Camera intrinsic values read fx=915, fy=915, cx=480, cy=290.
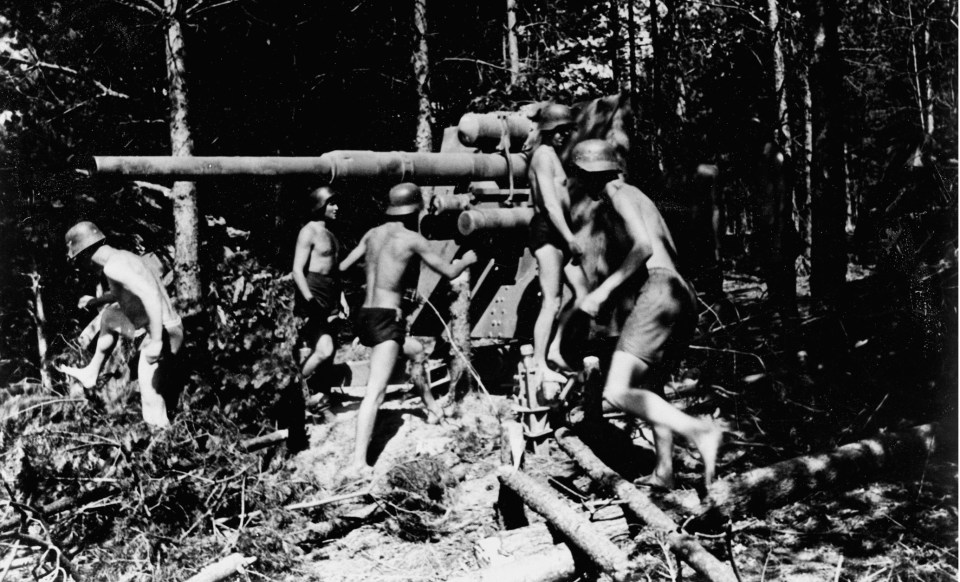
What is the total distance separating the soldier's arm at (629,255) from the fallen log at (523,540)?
46.6 inches

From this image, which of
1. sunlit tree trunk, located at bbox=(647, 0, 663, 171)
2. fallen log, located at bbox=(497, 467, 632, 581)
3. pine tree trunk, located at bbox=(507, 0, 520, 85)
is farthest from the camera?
sunlit tree trunk, located at bbox=(647, 0, 663, 171)

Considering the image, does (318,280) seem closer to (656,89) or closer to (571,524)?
(571,524)

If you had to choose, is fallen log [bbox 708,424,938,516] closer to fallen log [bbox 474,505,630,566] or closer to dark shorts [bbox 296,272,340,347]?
fallen log [bbox 474,505,630,566]

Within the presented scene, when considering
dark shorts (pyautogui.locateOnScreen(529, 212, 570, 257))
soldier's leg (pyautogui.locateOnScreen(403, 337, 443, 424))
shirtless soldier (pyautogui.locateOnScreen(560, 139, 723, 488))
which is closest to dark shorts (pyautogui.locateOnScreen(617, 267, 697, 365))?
shirtless soldier (pyautogui.locateOnScreen(560, 139, 723, 488))

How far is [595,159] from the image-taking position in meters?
5.55

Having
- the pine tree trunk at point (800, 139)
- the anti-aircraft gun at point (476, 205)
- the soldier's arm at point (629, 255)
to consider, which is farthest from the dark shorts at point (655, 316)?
the pine tree trunk at point (800, 139)

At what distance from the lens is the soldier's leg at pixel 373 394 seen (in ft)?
23.0

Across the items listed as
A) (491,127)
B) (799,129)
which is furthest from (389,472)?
(799,129)

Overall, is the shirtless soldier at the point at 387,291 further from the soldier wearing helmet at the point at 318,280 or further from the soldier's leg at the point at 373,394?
the soldier wearing helmet at the point at 318,280

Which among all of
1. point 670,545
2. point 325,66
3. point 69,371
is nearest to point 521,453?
point 670,545

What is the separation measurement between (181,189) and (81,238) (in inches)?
74.9

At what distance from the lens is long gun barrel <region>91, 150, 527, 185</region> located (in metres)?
6.54

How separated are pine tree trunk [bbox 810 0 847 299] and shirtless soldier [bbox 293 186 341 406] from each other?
4.23 meters

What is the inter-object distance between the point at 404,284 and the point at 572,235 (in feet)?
4.64
